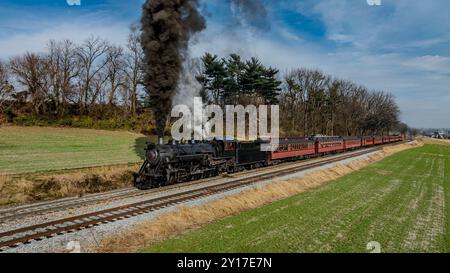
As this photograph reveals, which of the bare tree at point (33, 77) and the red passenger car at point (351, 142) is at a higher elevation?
the bare tree at point (33, 77)

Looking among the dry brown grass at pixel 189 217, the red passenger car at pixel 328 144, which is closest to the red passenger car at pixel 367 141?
the red passenger car at pixel 328 144

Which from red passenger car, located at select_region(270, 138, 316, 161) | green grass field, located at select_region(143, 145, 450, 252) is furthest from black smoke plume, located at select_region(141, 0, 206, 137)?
red passenger car, located at select_region(270, 138, 316, 161)

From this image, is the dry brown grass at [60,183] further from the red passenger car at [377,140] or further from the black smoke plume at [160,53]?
the red passenger car at [377,140]

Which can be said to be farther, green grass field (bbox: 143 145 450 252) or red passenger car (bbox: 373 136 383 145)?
red passenger car (bbox: 373 136 383 145)

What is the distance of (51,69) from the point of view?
45250 millimetres

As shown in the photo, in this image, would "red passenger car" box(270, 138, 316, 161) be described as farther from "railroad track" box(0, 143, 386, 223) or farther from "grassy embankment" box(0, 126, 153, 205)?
"railroad track" box(0, 143, 386, 223)

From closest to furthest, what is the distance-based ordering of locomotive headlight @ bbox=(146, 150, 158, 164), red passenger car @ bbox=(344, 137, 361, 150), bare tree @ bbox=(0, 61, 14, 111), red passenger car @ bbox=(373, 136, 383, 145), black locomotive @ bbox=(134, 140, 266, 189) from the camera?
locomotive headlight @ bbox=(146, 150, 158, 164) < black locomotive @ bbox=(134, 140, 266, 189) < bare tree @ bbox=(0, 61, 14, 111) < red passenger car @ bbox=(344, 137, 361, 150) < red passenger car @ bbox=(373, 136, 383, 145)

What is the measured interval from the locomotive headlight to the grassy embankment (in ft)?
10.5

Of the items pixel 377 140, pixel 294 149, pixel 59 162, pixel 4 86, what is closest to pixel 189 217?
pixel 59 162

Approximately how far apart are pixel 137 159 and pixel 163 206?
13653 millimetres

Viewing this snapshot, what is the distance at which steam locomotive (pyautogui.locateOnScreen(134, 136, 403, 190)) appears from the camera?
16641mm

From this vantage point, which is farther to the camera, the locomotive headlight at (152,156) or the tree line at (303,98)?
the tree line at (303,98)

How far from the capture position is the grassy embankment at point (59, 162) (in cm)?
1533
